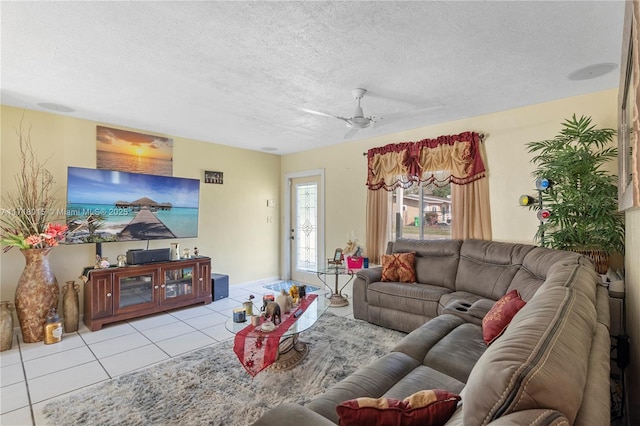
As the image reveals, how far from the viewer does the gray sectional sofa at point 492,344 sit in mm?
689

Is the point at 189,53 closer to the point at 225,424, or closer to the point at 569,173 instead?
the point at 225,424

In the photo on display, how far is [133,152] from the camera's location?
13.8 ft

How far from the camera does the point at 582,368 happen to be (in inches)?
30.5

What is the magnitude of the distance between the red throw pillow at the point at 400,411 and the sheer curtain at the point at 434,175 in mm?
3145

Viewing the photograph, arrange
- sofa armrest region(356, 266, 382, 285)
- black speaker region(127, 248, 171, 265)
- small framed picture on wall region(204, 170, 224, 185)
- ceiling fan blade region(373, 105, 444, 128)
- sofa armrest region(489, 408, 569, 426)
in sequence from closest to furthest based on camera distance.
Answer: sofa armrest region(489, 408, 569, 426), ceiling fan blade region(373, 105, 444, 128), sofa armrest region(356, 266, 382, 285), black speaker region(127, 248, 171, 265), small framed picture on wall region(204, 170, 224, 185)

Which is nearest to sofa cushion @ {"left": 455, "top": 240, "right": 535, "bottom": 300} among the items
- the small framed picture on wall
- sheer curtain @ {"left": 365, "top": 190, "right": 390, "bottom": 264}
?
sheer curtain @ {"left": 365, "top": 190, "right": 390, "bottom": 264}

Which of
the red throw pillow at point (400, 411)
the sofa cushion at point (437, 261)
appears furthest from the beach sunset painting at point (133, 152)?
the red throw pillow at point (400, 411)

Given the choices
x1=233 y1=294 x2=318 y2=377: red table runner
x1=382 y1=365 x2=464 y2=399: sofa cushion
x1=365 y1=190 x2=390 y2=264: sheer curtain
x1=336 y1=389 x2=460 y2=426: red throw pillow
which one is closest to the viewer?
x1=336 y1=389 x2=460 y2=426: red throw pillow

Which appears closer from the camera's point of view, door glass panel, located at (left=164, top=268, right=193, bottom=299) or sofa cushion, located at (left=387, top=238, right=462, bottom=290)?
sofa cushion, located at (left=387, top=238, right=462, bottom=290)

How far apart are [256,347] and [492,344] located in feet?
6.40

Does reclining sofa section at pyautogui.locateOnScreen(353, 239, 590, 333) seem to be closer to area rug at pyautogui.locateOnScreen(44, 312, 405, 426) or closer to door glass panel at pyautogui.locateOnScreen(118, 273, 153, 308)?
area rug at pyautogui.locateOnScreen(44, 312, 405, 426)

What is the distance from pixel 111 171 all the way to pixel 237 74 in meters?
2.37

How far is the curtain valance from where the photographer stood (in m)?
3.76

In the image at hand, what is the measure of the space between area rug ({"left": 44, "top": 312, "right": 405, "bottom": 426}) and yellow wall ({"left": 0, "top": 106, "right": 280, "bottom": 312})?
6.89 ft
